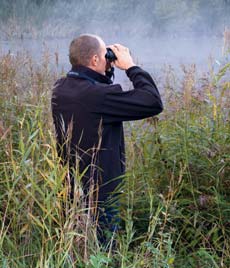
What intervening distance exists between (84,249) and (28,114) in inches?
47.7

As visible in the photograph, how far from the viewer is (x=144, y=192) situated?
10.8 feet

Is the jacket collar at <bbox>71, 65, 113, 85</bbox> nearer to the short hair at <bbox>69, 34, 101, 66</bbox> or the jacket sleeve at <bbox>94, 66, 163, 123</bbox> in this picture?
the short hair at <bbox>69, 34, 101, 66</bbox>

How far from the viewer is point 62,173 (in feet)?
9.07

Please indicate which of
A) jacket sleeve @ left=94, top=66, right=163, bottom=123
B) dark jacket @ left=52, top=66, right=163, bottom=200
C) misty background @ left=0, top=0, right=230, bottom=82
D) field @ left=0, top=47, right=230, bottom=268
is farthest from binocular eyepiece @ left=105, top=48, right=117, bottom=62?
misty background @ left=0, top=0, right=230, bottom=82

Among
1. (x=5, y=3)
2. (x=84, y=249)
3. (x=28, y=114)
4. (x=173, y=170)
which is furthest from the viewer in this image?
(x=5, y=3)

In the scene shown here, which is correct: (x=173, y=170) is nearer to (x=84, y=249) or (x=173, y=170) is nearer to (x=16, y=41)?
(x=84, y=249)

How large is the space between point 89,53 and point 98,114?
0.35 m

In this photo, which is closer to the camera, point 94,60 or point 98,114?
point 98,114

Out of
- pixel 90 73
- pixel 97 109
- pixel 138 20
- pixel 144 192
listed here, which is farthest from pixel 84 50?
pixel 138 20

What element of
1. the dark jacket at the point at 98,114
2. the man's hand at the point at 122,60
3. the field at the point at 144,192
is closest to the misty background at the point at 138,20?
the field at the point at 144,192

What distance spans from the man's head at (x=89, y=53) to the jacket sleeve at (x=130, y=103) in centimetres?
21

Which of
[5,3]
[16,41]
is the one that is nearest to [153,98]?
[16,41]

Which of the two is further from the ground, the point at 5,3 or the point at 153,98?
the point at 5,3

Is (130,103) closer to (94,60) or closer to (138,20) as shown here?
(94,60)
